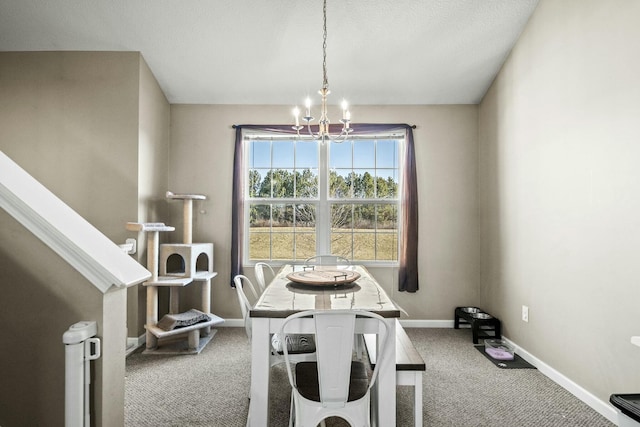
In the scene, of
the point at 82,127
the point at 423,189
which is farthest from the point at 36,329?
the point at 423,189

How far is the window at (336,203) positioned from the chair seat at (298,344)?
1.72 meters

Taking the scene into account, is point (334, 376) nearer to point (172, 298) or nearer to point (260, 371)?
point (260, 371)

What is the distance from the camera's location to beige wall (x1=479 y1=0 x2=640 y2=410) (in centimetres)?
206

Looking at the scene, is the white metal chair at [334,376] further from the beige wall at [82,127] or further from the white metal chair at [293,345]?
the beige wall at [82,127]

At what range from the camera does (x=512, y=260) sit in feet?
10.8

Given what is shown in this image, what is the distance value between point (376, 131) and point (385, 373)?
2.80 metres

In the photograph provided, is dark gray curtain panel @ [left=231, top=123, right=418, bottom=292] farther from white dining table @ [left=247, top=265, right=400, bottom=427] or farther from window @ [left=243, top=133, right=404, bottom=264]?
white dining table @ [left=247, top=265, right=400, bottom=427]

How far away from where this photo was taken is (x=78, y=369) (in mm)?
1013

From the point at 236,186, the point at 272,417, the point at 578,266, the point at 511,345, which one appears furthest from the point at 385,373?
the point at 236,186

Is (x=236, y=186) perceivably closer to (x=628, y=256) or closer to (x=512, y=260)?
(x=512, y=260)

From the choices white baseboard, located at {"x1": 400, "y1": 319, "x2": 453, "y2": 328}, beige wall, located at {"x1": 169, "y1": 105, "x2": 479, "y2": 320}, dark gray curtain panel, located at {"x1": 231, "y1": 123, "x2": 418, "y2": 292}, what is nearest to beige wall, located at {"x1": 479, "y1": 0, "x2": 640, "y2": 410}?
beige wall, located at {"x1": 169, "y1": 105, "x2": 479, "y2": 320}

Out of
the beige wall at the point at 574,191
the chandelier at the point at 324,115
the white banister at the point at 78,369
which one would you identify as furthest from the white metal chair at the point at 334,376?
the beige wall at the point at 574,191

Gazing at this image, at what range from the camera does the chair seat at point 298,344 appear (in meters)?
2.16

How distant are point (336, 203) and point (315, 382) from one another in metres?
2.53
